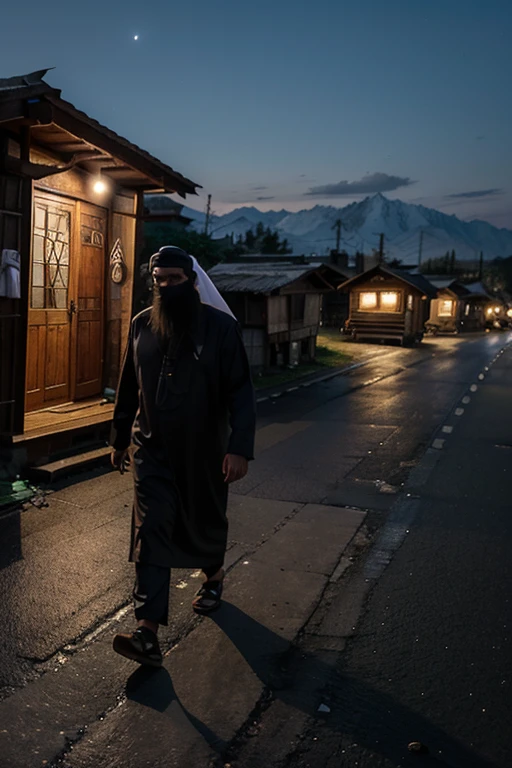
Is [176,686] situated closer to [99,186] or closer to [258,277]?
[99,186]

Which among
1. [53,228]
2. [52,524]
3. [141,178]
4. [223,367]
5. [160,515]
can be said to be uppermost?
[141,178]

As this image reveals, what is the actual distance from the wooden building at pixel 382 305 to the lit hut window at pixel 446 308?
17827mm

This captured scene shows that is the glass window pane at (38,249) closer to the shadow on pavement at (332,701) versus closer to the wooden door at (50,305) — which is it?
the wooden door at (50,305)

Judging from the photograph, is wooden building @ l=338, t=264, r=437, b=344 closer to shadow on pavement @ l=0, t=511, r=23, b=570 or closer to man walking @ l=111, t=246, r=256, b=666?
shadow on pavement @ l=0, t=511, r=23, b=570

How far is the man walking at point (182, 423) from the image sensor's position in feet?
13.3

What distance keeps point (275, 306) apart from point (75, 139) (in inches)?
489

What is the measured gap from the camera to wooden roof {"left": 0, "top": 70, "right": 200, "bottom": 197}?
6957 millimetres

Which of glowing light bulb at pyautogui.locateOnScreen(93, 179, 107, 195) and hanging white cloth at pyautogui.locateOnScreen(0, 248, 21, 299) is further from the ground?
glowing light bulb at pyautogui.locateOnScreen(93, 179, 107, 195)

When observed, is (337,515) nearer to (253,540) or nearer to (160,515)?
(253,540)

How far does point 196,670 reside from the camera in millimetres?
3857

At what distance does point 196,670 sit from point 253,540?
7.55 ft

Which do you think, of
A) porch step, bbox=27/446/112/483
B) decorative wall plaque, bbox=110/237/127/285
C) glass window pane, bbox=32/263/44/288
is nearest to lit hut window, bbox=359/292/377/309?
decorative wall plaque, bbox=110/237/127/285

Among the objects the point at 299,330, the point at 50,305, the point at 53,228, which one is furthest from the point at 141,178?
the point at 299,330

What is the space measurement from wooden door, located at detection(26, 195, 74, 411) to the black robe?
17.6ft
